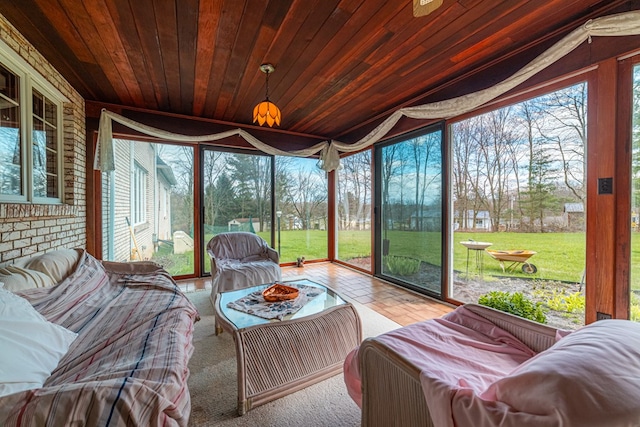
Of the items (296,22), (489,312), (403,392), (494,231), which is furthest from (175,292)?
(494,231)

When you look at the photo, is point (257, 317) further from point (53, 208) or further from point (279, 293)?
point (53, 208)

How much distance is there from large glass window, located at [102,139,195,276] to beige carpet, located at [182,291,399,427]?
237 cm

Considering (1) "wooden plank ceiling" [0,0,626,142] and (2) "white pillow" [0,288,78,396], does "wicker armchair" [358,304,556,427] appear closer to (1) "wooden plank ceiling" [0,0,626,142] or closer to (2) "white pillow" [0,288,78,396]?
(2) "white pillow" [0,288,78,396]

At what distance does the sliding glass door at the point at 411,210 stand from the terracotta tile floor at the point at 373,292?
0.68ft

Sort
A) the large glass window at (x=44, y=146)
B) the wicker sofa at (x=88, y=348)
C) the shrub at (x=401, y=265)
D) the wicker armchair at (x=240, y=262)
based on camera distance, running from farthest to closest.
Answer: the shrub at (x=401, y=265) < the wicker armchair at (x=240, y=262) < the large glass window at (x=44, y=146) < the wicker sofa at (x=88, y=348)

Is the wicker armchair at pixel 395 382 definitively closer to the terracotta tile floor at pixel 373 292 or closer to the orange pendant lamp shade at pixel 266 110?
the terracotta tile floor at pixel 373 292

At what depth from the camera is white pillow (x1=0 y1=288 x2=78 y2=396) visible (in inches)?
34.6

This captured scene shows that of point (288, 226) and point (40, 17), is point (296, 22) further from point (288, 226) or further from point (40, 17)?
point (288, 226)

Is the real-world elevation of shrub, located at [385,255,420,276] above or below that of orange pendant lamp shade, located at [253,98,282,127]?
below

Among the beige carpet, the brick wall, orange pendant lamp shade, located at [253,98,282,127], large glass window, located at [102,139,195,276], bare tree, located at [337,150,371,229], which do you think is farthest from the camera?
bare tree, located at [337,150,371,229]

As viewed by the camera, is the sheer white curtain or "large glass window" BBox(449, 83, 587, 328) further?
"large glass window" BBox(449, 83, 587, 328)

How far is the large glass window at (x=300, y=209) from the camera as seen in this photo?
4648 mm

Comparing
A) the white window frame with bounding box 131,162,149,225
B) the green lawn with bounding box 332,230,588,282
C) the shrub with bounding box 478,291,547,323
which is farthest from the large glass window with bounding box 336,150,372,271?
the white window frame with bounding box 131,162,149,225

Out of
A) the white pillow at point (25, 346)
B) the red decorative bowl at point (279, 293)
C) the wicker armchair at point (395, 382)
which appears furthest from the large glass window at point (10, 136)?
the wicker armchair at point (395, 382)
